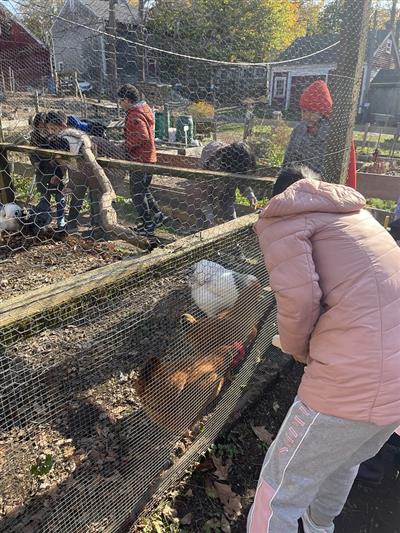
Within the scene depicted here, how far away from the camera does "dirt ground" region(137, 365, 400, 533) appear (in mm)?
2027

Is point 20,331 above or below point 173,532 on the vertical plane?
above

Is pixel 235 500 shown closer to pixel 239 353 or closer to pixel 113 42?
pixel 239 353

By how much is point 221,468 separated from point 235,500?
0.19 metres

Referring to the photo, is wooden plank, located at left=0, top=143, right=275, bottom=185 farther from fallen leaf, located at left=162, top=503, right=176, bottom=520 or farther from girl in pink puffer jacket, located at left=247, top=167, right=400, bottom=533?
fallen leaf, located at left=162, top=503, right=176, bottom=520

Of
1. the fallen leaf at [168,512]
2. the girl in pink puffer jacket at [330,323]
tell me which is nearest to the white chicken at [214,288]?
the girl in pink puffer jacket at [330,323]

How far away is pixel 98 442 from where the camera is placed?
227cm

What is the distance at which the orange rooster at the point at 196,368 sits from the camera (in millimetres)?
2119

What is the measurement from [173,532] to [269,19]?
55.9ft

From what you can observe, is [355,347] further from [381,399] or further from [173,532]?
[173,532]

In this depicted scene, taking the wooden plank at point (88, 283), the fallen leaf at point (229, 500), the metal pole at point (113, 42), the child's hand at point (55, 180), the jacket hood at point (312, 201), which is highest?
the metal pole at point (113, 42)

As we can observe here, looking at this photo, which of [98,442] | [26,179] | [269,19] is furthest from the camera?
[269,19]

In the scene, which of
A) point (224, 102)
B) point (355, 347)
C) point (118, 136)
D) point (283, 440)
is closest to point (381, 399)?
point (355, 347)

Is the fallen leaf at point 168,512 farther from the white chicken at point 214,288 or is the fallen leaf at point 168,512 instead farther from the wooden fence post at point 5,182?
the wooden fence post at point 5,182

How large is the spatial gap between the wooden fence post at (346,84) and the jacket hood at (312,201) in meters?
1.64
